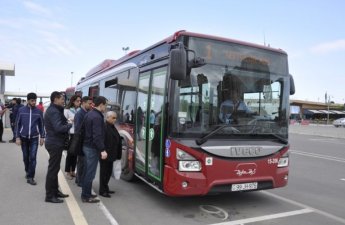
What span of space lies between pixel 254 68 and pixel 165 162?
2.21 m

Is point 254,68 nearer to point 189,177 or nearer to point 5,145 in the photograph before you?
point 189,177

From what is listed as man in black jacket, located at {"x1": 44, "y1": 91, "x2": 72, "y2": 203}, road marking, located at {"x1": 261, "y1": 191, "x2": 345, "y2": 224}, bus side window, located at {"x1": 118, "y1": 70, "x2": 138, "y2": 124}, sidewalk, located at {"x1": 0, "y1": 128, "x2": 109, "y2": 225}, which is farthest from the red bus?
man in black jacket, located at {"x1": 44, "y1": 91, "x2": 72, "y2": 203}

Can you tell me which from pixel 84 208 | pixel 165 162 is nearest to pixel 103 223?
pixel 84 208

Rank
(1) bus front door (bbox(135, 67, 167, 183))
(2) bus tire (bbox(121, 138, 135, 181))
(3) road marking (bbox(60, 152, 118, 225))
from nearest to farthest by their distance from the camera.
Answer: (3) road marking (bbox(60, 152, 118, 225)), (1) bus front door (bbox(135, 67, 167, 183)), (2) bus tire (bbox(121, 138, 135, 181))

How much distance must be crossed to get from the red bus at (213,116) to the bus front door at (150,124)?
2 centimetres

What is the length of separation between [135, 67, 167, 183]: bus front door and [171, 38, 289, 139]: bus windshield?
0.47 m

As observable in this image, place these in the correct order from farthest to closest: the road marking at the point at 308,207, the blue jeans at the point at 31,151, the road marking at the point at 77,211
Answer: the blue jeans at the point at 31,151 < the road marking at the point at 308,207 < the road marking at the point at 77,211

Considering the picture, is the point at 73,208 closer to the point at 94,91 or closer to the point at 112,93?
the point at 112,93

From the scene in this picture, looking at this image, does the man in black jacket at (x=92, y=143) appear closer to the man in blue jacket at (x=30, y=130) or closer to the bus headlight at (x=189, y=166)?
the bus headlight at (x=189, y=166)

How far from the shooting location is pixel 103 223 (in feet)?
17.2

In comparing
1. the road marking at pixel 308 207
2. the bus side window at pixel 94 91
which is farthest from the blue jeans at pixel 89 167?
the bus side window at pixel 94 91

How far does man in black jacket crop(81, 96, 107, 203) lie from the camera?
6.14 m

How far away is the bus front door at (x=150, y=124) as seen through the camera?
605cm

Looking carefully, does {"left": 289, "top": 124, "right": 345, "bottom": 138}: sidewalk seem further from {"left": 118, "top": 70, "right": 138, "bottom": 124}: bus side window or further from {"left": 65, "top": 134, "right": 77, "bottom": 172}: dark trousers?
{"left": 65, "top": 134, "right": 77, "bottom": 172}: dark trousers
